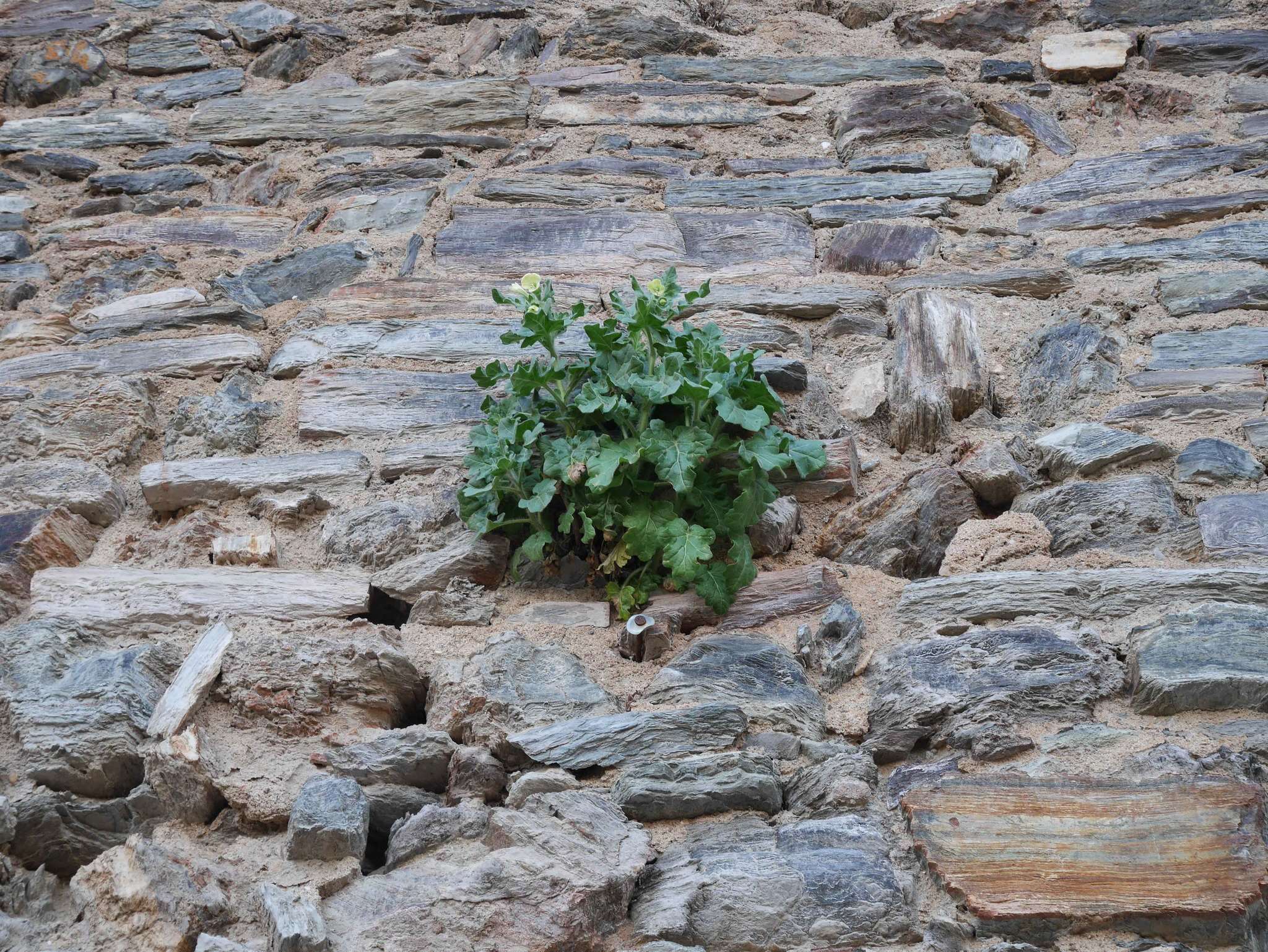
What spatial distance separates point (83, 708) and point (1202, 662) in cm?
178

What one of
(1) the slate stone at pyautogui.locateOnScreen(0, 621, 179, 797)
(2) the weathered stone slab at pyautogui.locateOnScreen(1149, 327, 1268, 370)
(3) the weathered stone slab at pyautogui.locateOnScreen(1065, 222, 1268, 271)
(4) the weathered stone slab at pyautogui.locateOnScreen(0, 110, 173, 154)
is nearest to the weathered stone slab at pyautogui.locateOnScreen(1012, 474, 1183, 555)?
(2) the weathered stone slab at pyautogui.locateOnScreen(1149, 327, 1268, 370)

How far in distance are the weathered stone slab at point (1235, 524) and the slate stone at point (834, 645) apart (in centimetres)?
65

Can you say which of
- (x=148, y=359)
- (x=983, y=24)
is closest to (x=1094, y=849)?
(x=148, y=359)

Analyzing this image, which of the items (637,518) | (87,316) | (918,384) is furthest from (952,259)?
(87,316)

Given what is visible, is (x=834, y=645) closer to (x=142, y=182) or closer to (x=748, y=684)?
(x=748, y=684)

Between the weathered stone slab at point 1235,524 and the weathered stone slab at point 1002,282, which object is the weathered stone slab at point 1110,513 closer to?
the weathered stone slab at point 1235,524

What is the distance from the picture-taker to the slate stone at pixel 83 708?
1.96 meters

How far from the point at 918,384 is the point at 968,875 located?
122 cm

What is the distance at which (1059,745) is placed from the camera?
1.89m

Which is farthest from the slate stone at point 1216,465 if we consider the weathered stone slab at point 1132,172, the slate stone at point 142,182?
the slate stone at point 142,182

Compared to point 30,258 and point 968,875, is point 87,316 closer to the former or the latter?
point 30,258

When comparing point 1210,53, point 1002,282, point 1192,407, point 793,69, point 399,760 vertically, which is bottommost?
point 399,760

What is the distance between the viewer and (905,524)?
2.41 metres

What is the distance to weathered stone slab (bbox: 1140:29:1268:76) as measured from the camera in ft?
11.6
